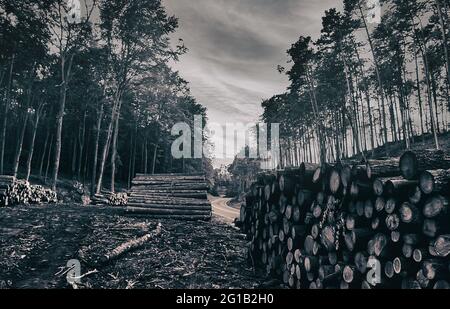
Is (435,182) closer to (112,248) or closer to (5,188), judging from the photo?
(112,248)

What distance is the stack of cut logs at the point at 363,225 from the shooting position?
4320mm

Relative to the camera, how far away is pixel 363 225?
17.7 feet

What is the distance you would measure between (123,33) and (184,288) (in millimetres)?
20375

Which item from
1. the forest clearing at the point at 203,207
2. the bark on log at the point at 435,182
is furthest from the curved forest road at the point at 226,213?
the bark on log at the point at 435,182

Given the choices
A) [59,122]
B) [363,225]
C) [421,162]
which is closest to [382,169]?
[421,162]

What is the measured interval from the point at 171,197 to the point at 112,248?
587cm

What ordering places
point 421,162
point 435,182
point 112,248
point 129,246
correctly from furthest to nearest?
point 129,246
point 112,248
point 421,162
point 435,182

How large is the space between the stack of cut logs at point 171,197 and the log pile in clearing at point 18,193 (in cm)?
551

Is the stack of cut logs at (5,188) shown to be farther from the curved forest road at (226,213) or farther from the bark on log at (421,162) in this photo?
the bark on log at (421,162)

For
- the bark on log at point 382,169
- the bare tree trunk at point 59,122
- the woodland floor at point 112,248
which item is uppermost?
the bare tree trunk at point 59,122

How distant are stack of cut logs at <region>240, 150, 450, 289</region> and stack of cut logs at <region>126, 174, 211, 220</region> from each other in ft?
20.0

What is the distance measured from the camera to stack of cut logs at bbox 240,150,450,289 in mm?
4320

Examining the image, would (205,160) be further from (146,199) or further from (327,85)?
(146,199)

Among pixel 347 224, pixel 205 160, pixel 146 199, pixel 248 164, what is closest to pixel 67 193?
pixel 146 199
